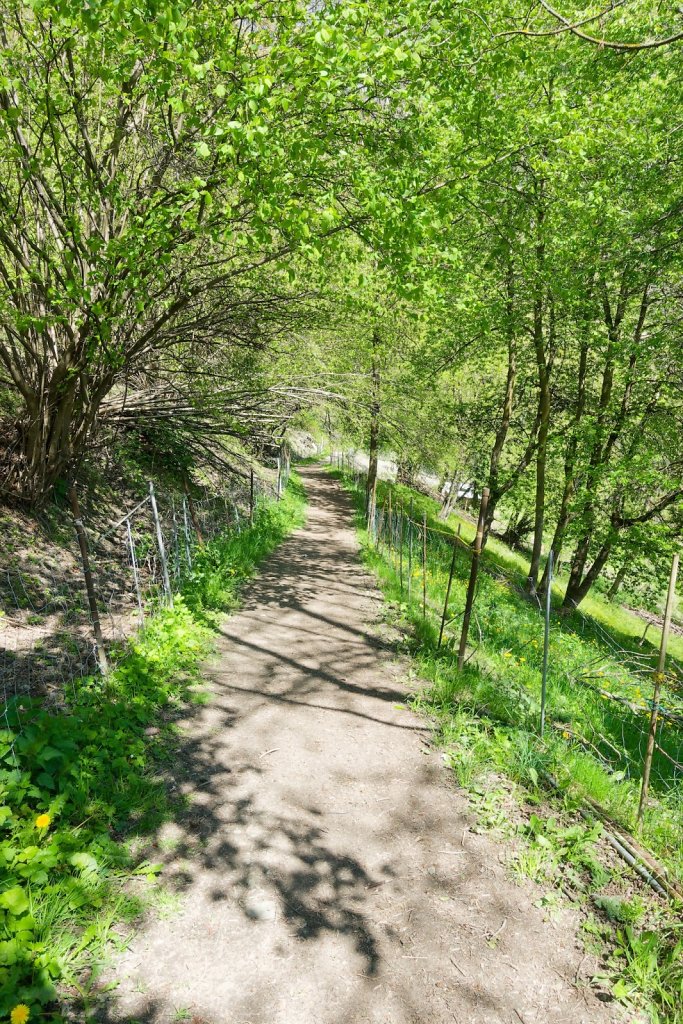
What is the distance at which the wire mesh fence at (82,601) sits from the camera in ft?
15.9

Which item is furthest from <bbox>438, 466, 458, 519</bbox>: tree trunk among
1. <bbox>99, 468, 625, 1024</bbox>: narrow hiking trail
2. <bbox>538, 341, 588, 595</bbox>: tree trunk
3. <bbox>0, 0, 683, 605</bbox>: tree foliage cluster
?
<bbox>99, 468, 625, 1024</bbox>: narrow hiking trail

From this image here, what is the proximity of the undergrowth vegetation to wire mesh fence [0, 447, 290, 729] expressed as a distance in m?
3.30

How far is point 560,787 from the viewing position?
4352 millimetres

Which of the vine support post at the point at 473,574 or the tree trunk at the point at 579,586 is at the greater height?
the vine support post at the point at 473,574

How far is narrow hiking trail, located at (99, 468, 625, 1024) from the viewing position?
2809 millimetres

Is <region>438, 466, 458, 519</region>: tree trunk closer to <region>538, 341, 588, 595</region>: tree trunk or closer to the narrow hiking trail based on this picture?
<region>538, 341, 588, 595</region>: tree trunk

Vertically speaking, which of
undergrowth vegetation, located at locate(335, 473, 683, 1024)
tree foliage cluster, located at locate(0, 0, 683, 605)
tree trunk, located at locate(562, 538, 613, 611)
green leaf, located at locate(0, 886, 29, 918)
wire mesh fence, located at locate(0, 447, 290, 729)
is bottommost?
tree trunk, located at locate(562, 538, 613, 611)

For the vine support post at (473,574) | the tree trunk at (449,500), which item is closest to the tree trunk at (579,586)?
the vine support post at (473,574)

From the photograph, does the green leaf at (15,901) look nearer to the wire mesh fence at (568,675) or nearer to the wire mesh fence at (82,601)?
the wire mesh fence at (82,601)

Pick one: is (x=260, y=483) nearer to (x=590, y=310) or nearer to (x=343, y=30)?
(x=590, y=310)

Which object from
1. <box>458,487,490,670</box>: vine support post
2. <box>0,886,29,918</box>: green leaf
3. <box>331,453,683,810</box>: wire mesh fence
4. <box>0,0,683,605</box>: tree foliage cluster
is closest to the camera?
<box>0,886,29,918</box>: green leaf

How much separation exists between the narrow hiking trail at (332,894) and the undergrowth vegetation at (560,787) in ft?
0.70

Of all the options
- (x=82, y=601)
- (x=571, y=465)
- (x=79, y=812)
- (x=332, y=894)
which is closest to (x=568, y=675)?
→ (x=332, y=894)

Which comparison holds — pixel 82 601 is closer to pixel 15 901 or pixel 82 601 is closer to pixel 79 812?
pixel 79 812
